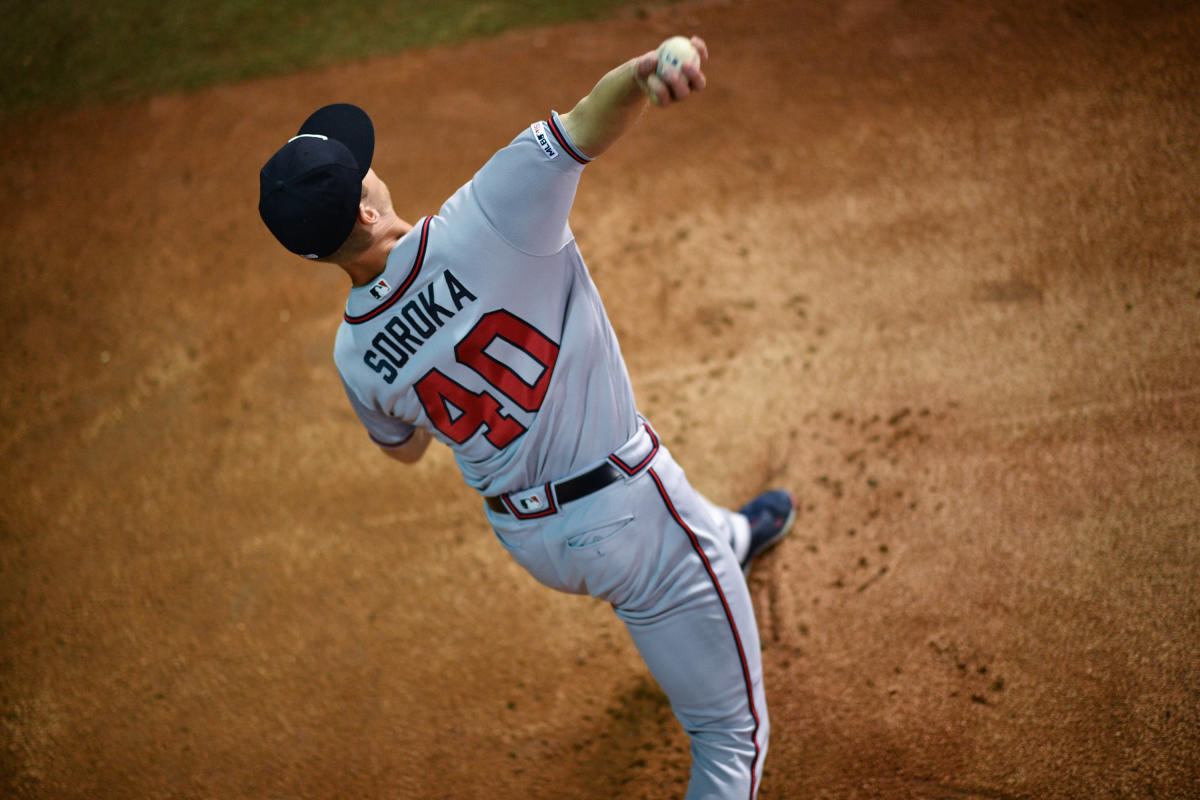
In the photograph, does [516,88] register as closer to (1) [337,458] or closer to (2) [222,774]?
(1) [337,458]

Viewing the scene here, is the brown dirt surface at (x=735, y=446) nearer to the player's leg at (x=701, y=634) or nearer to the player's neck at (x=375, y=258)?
the player's leg at (x=701, y=634)

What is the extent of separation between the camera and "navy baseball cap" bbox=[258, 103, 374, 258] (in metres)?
1.56

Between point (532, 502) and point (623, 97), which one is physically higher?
point (623, 97)

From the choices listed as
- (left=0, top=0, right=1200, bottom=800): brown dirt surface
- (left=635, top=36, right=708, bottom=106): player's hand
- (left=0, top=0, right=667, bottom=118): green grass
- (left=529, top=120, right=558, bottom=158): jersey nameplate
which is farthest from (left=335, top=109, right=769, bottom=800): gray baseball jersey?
(left=0, top=0, right=667, bottom=118): green grass

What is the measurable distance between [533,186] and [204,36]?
4935 millimetres

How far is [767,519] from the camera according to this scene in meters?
2.74

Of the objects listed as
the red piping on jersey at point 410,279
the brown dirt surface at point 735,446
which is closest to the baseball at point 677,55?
the red piping on jersey at point 410,279

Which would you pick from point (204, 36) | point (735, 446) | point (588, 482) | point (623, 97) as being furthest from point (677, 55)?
point (204, 36)

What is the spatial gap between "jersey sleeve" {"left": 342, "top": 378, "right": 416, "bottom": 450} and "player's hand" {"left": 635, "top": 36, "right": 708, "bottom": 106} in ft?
3.28

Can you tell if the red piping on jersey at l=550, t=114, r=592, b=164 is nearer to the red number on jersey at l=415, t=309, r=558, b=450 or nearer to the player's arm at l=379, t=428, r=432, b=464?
the red number on jersey at l=415, t=309, r=558, b=450

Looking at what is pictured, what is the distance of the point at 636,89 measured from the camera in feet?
4.64

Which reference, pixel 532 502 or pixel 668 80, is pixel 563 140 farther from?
pixel 532 502

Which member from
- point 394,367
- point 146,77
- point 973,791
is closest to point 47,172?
point 146,77

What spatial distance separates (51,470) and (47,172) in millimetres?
2178
